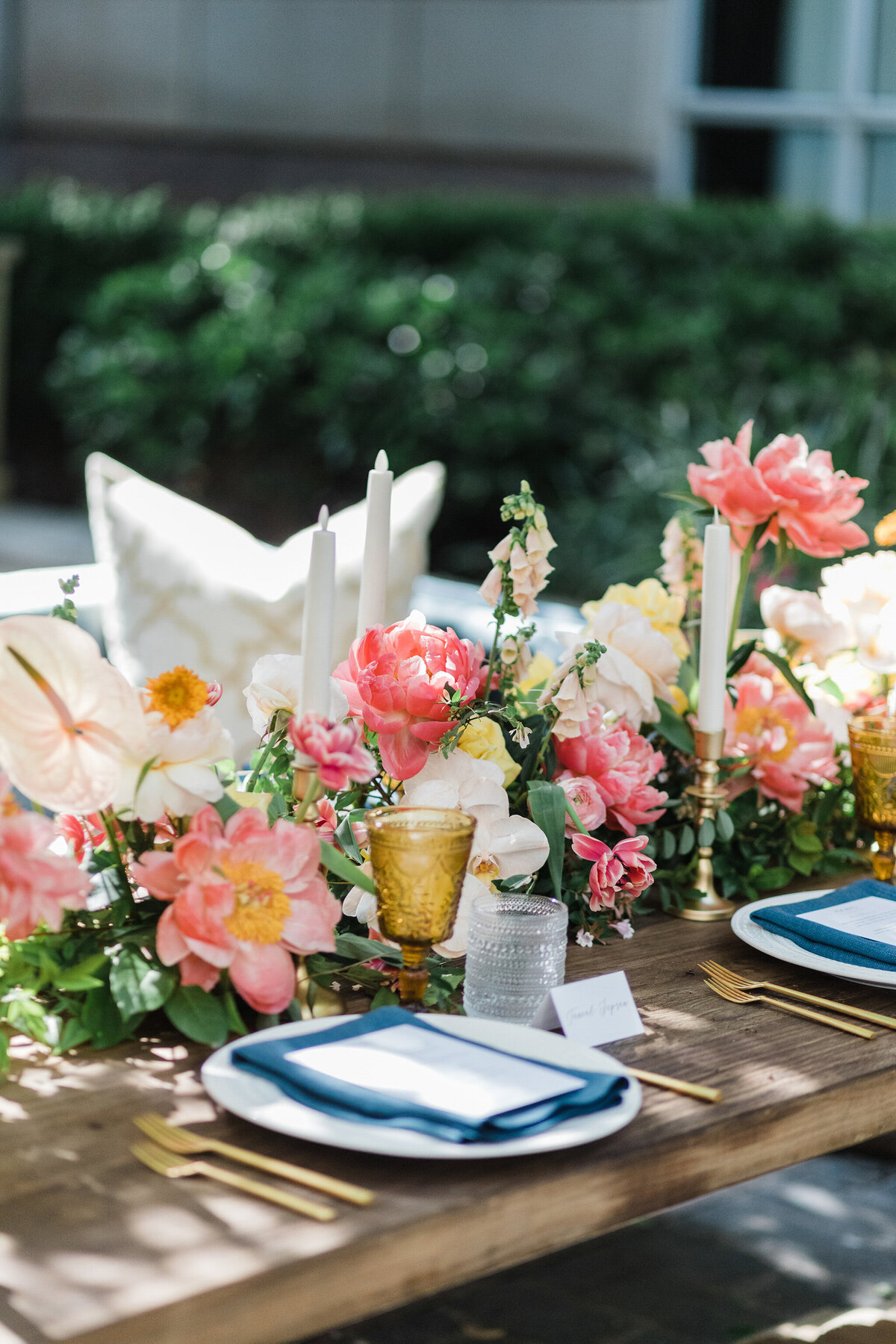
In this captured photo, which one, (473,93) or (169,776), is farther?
(473,93)

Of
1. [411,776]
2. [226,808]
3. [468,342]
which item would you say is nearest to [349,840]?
[411,776]

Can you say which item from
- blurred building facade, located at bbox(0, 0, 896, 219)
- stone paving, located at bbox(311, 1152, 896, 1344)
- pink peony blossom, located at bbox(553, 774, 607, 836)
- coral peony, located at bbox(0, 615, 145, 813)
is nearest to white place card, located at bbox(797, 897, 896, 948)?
pink peony blossom, located at bbox(553, 774, 607, 836)

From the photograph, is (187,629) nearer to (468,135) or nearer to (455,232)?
(455,232)

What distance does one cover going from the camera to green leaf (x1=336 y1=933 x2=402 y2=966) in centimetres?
120

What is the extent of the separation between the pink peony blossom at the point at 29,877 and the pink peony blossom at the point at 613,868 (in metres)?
0.51

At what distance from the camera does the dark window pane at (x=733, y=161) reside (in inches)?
306

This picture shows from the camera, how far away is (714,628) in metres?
1.43

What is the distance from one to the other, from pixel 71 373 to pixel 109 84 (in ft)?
7.91

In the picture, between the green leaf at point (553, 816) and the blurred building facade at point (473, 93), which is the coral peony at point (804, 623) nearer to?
the green leaf at point (553, 816)

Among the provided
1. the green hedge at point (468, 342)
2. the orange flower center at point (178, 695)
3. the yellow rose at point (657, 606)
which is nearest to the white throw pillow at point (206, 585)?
the yellow rose at point (657, 606)

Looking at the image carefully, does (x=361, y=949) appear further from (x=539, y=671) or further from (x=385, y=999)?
(x=539, y=671)

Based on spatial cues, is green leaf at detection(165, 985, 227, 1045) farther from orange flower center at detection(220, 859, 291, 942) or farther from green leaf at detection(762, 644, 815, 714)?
green leaf at detection(762, 644, 815, 714)

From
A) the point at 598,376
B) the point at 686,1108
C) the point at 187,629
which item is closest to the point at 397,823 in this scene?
the point at 686,1108

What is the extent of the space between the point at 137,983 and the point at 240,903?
0.10 metres
